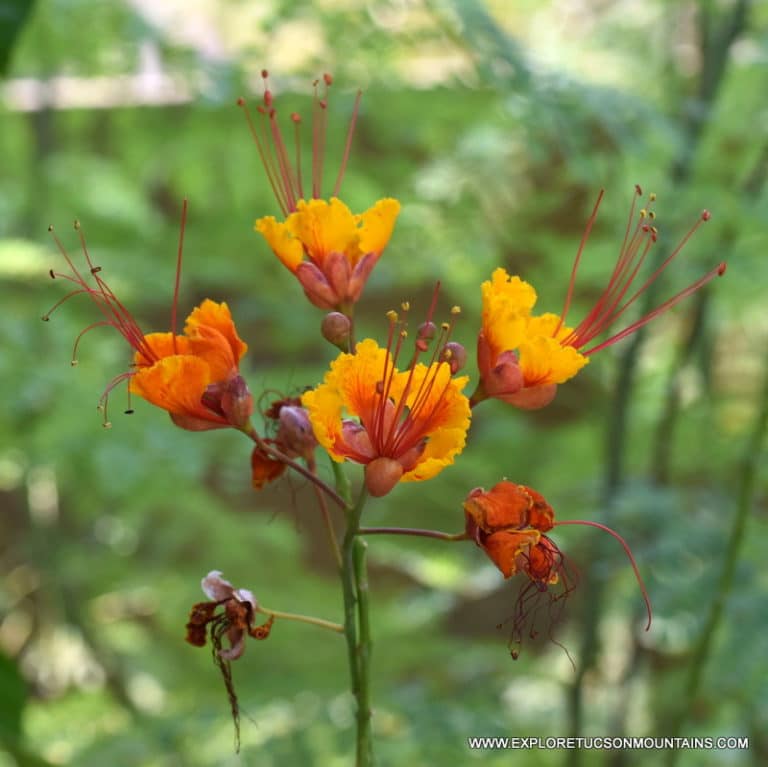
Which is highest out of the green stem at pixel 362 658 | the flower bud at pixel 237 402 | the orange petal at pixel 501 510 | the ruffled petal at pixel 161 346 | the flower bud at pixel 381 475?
the ruffled petal at pixel 161 346

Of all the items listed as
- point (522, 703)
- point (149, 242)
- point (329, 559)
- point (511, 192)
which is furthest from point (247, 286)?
point (522, 703)

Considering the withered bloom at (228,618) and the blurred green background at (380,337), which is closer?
A: the withered bloom at (228,618)

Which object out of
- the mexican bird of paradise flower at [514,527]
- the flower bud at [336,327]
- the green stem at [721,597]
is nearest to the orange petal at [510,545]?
the mexican bird of paradise flower at [514,527]

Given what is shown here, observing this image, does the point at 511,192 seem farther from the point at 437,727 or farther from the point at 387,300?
the point at 437,727

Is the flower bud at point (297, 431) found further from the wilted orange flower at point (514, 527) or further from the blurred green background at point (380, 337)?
the blurred green background at point (380, 337)

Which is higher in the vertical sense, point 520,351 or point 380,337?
point 520,351

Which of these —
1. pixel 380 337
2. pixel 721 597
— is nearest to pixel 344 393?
pixel 721 597

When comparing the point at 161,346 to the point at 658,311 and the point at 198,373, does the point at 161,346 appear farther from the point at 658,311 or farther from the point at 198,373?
the point at 658,311
